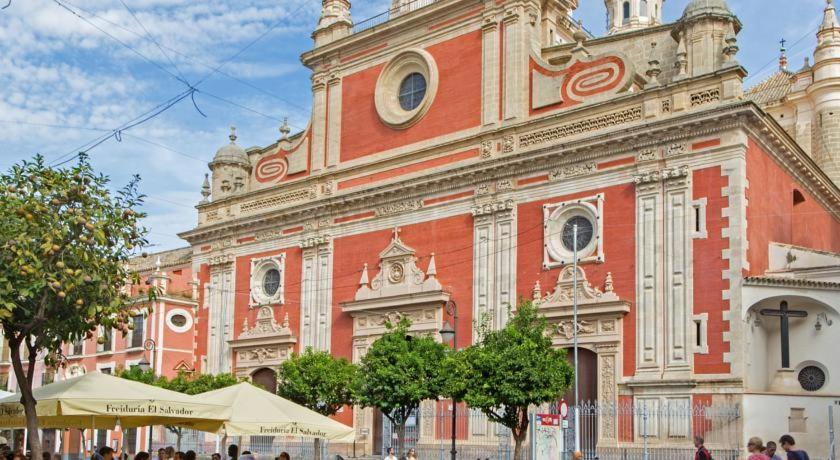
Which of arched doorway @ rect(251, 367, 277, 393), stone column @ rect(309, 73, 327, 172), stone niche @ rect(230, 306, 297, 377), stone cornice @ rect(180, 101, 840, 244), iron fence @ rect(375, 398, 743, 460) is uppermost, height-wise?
stone column @ rect(309, 73, 327, 172)

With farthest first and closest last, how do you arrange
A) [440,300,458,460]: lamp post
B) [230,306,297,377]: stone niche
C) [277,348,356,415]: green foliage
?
[230,306,297,377]: stone niche, [277,348,356,415]: green foliage, [440,300,458,460]: lamp post

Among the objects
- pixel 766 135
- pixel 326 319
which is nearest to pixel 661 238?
pixel 766 135

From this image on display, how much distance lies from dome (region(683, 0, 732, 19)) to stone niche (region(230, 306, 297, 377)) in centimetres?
1638

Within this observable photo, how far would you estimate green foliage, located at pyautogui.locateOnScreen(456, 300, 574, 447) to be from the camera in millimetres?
22938

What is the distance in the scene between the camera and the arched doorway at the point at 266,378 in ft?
115

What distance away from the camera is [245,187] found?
3794 centimetres

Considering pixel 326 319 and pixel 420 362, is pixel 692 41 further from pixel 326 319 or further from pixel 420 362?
pixel 326 319

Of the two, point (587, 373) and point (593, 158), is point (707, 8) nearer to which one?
point (593, 158)

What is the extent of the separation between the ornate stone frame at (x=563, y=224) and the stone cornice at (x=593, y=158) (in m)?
1.16

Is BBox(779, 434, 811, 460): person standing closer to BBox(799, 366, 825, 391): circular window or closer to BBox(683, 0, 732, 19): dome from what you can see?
BBox(799, 366, 825, 391): circular window

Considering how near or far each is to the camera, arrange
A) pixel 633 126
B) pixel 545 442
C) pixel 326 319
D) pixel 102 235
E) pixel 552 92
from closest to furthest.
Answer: pixel 102 235 < pixel 545 442 < pixel 633 126 < pixel 552 92 < pixel 326 319

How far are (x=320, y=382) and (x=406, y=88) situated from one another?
10.8 metres

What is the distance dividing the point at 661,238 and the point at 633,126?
10.1 feet

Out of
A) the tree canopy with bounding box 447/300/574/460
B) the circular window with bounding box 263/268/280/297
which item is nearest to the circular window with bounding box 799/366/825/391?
the tree canopy with bounding box 447/300/574/460
